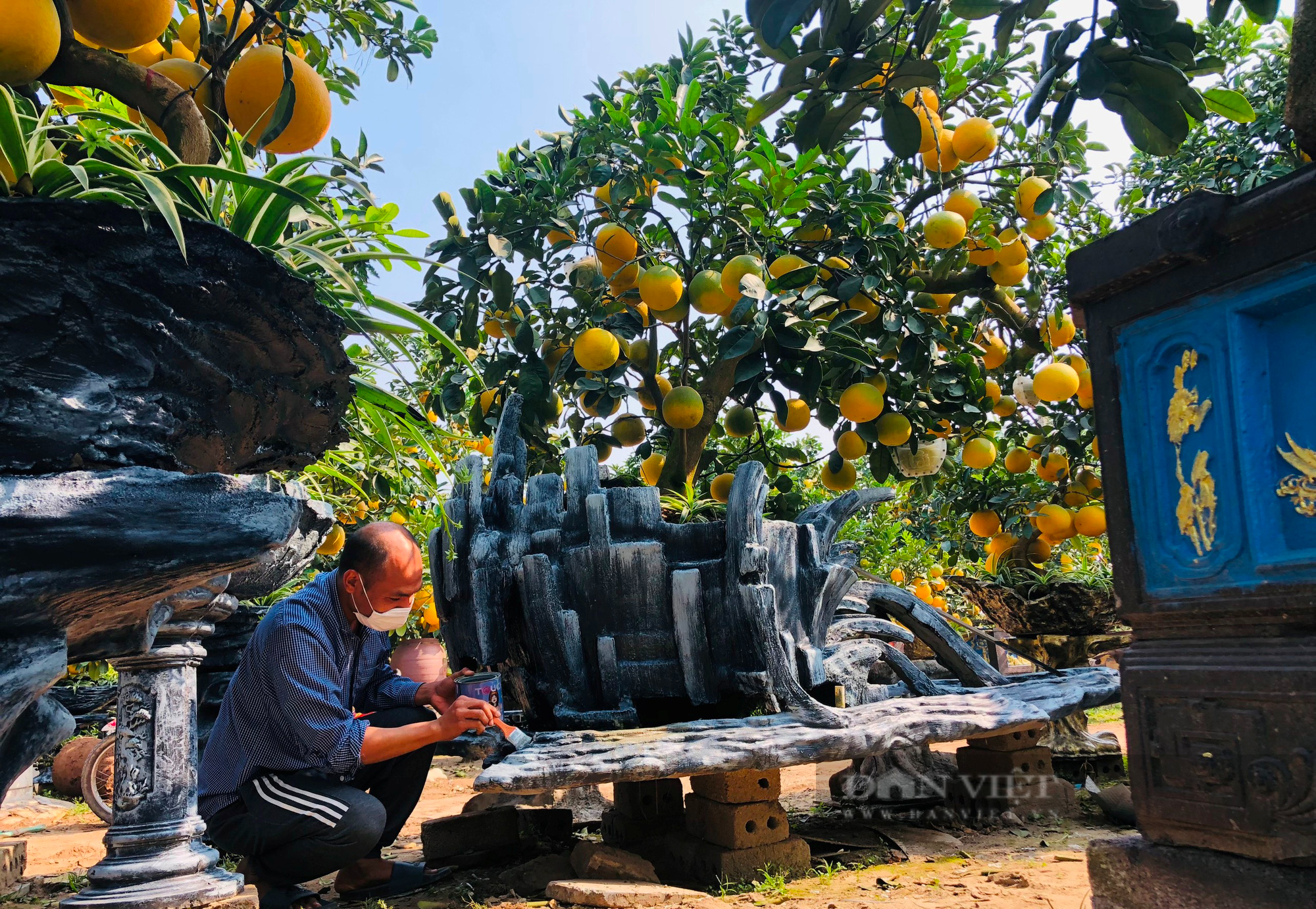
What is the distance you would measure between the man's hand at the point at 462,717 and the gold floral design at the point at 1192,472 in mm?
1753

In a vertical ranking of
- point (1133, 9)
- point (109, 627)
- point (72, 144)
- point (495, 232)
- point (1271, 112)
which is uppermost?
point (1271, 112)

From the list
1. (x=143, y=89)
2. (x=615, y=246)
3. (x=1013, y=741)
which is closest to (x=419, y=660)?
(x=615, y=246)

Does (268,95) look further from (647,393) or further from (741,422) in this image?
(741,422)

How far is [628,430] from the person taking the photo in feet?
12.7

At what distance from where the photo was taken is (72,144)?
1287mm

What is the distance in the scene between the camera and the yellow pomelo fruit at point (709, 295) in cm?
314

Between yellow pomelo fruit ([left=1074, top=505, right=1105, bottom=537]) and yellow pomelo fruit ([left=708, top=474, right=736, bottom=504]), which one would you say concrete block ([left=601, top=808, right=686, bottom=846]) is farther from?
yellow pomelo fruit ([left=1074, top=505, right=1105, bottom=537])

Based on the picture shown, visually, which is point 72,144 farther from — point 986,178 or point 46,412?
point 986,178

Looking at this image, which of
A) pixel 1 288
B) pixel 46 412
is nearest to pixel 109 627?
pixel 46 412

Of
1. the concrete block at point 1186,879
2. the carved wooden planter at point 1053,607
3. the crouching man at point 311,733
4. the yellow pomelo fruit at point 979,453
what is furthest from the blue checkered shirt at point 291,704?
the carved wooden planter at point 1053,607

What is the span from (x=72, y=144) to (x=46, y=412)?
0.54 m

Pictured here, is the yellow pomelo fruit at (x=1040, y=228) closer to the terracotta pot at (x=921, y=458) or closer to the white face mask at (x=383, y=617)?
the terracotta pot at (x=921, y=458)

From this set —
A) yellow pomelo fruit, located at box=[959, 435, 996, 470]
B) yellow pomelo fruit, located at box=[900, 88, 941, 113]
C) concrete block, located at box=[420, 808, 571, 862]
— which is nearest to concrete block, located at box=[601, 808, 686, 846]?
concrete block, located at box=[420, 808, 571, 862]

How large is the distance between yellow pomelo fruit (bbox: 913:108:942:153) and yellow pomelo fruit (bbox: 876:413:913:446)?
0.97 m
